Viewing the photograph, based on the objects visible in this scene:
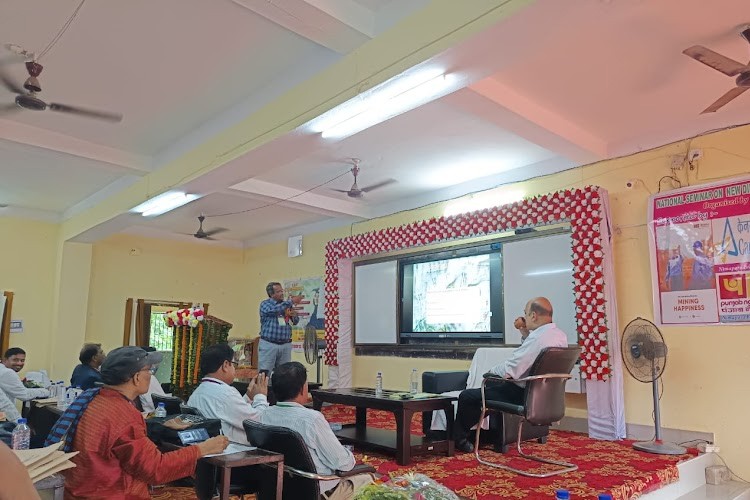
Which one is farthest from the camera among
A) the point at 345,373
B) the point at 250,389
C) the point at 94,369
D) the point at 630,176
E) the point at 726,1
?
the point at 345,373

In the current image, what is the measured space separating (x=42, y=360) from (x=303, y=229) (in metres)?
4.59

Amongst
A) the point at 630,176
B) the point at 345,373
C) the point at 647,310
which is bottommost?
the point at 345,373

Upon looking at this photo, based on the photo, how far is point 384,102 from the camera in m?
3.87

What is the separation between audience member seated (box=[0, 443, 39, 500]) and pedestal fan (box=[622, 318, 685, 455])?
15.3 ft

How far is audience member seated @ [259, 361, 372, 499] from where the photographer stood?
8.79 feet

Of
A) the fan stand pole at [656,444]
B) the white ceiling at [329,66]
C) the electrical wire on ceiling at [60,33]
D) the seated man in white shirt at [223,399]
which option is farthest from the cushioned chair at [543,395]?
the electrical wire on ceiling at [60,33]

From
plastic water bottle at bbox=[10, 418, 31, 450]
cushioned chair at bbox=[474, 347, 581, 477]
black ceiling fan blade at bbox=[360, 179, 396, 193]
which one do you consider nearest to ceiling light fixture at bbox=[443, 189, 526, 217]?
black ceiling fan blade at bbox=[360, 179, 396, 193]

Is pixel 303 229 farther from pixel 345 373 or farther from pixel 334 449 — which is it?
pixel 334 449

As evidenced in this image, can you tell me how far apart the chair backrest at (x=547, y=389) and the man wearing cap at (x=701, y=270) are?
1.53 metres

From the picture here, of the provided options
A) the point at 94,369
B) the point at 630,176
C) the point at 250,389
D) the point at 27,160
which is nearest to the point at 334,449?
the point at 250,389

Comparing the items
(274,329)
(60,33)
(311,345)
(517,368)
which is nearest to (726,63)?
(517,368)

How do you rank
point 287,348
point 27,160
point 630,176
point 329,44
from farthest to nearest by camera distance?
1. point 287,348
2. point 27,160
3. point 630,176
4. point 329,44

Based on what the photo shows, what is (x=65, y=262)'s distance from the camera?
8641 mm

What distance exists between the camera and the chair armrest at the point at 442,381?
591 centimetres
